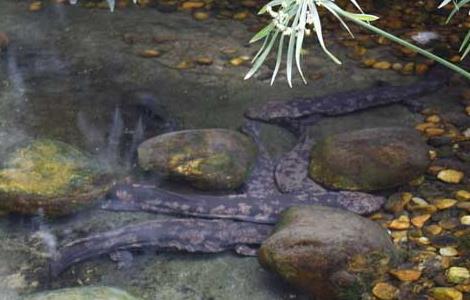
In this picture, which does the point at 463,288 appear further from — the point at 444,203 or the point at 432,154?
the point at 432,154

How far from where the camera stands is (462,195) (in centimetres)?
353

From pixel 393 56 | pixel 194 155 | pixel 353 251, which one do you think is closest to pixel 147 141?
pixel 194 155

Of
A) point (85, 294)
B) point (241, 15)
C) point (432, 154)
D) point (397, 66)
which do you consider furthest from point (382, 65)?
point (85, 294)

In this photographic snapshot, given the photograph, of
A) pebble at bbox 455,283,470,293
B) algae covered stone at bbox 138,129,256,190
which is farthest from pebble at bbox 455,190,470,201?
algae covered stone at bbox 138,129,256,190

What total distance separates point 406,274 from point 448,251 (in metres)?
0.28

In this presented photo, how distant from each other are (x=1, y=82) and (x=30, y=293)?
2032 millimetres

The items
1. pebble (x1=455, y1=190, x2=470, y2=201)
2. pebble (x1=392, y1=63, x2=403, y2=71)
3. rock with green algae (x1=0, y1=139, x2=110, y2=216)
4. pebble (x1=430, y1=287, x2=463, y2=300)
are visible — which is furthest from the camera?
pebble (x1=392, y1=63, x2=403, y2=71)

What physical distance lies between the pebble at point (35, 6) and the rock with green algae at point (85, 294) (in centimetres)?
349

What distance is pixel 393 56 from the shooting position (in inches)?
192

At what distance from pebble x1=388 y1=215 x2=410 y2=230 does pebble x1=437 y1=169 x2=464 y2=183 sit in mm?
378

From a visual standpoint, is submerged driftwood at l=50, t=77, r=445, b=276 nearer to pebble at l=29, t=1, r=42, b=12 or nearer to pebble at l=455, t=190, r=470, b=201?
pebble at l=455, t=190, r=470, b=201

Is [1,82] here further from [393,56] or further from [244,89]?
[393,56]

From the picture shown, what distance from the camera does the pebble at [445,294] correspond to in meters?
2.87

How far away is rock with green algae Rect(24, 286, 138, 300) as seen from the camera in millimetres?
2730
